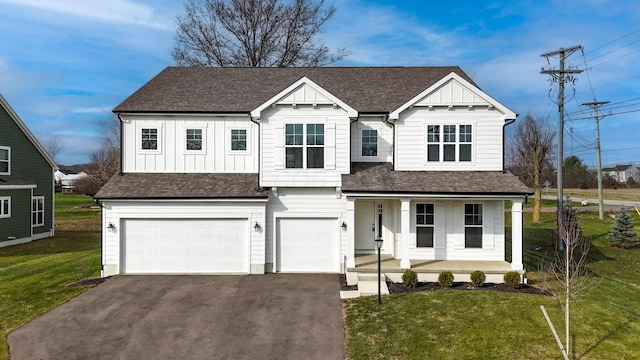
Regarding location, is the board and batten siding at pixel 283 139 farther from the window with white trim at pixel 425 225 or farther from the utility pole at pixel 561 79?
the utility pole at pixel 561 79

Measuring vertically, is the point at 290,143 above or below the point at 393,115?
below

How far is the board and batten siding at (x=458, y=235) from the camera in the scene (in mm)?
13586

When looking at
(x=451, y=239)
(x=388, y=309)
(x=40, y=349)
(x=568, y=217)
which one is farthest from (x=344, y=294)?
(x=568, y=217)

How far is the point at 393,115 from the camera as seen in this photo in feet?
44.5

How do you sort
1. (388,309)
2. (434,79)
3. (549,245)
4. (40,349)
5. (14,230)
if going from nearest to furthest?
(40,349) → (388,309) → (434,79) → (549,245) → (14,230)

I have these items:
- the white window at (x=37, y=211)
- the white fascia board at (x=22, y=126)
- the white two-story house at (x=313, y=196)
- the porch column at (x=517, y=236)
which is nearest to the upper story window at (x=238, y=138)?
the white two-story house at (x=313, y=196)

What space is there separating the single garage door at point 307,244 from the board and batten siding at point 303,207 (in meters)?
0.23

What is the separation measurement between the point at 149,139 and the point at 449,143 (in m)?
11.6

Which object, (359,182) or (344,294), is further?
(359,182)

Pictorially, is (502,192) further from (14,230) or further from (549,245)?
(14,230)

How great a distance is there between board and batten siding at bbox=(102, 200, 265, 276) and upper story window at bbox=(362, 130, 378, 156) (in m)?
4.55

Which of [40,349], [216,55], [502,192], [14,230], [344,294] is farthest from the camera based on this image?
[216,55]

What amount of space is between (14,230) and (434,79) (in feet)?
78.4

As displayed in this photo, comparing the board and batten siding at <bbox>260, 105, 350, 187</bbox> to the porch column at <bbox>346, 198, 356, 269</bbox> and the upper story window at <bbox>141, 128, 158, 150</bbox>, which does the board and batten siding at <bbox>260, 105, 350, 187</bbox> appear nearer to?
the porch column at <bbox>346, 198, 356, 269</bbox>
